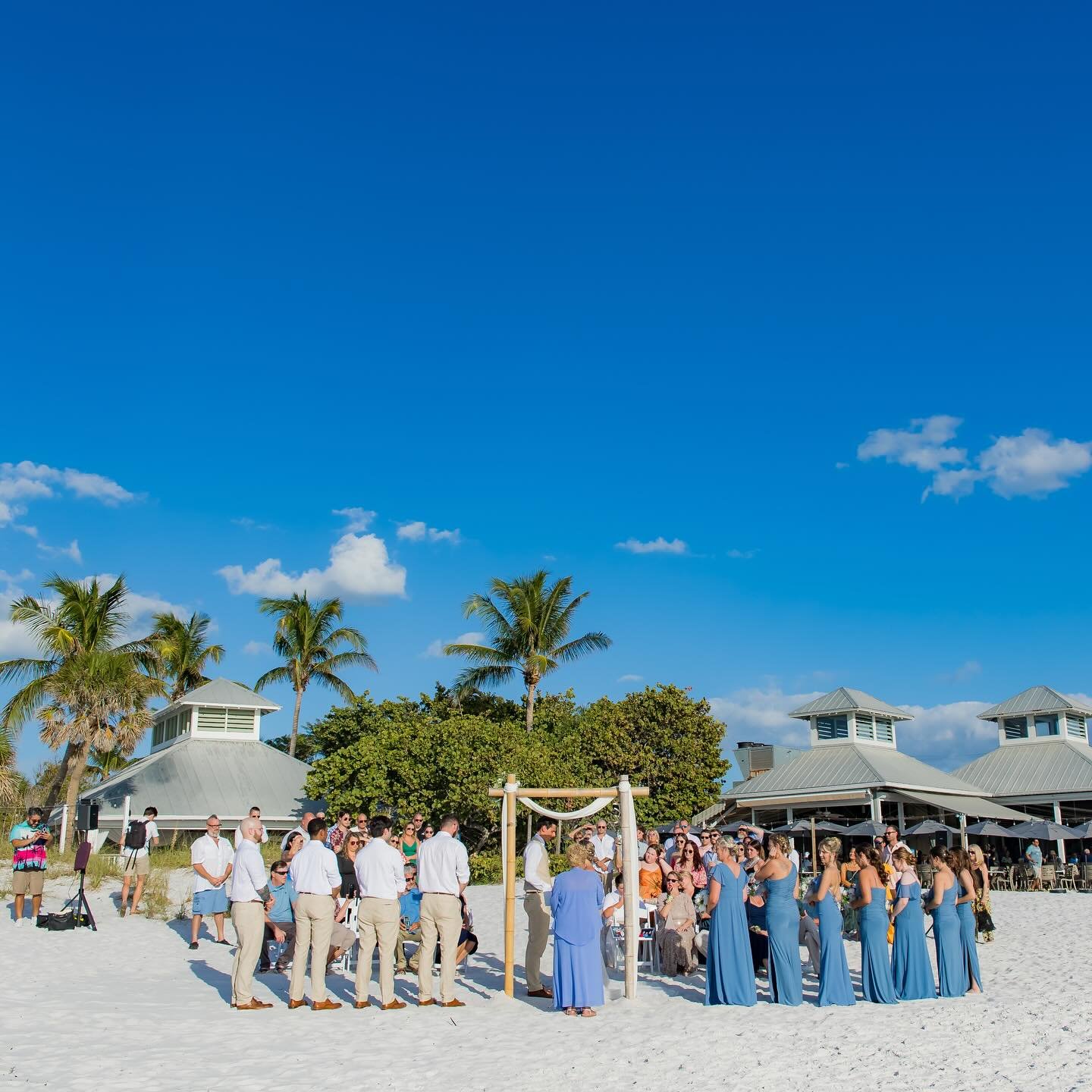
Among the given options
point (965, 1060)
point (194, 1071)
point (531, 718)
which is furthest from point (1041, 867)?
point (194, 1071)

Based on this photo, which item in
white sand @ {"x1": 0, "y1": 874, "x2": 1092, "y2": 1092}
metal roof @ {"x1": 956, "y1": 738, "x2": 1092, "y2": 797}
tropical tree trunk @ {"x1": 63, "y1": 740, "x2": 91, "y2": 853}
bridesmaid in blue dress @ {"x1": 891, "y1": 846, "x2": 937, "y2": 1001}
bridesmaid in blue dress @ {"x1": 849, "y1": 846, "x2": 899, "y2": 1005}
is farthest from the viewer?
metal roof @ {"x1": 956, "y1": 738, "x2": 1092, "y2": 797}

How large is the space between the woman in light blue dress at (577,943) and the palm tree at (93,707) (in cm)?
2137

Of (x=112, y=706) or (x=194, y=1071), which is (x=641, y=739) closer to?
(x=112, y=706)

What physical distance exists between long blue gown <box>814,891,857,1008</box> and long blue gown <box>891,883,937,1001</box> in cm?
49

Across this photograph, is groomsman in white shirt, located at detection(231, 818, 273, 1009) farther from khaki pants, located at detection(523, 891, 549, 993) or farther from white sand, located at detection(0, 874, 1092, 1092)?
khaki pants, located at detection(523, 891, 549, 993)

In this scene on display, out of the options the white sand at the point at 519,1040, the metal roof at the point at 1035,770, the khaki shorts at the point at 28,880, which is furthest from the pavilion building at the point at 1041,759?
the khaki shorts at the point at 28,880

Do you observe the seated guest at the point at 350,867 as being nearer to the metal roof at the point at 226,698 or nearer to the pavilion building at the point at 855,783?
the pavilion building at the point at 855,783

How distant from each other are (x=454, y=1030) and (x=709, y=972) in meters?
2.66

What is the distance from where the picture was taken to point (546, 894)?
36.3 feet

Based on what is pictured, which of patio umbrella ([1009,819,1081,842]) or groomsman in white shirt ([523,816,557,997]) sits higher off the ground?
patio umbrella ([1009,819,1081,842])

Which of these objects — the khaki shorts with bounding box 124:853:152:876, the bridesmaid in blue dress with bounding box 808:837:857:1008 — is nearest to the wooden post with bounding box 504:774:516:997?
the bridesmaid in blue dress with bounding box 808:837:857:1008

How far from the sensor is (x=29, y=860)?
630 inches

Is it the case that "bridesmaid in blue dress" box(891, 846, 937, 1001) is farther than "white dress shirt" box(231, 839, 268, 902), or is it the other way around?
"bridesmaid in blue dress" box(891, 846, 937, 1001)

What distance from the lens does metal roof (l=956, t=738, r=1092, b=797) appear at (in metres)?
36.3
